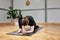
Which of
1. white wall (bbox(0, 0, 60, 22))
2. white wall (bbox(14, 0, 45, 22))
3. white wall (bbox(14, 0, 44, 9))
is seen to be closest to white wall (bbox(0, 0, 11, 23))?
white wall (bbox(0, 0, 60, 22))

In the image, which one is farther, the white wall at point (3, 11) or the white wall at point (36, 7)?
the white wall at point (36, 7)

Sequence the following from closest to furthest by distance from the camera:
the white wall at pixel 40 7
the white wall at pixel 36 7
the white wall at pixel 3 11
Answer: the white wall at pixel 3 11 < the white wall at pixel 40 7 < the white wall at pixel 36 7

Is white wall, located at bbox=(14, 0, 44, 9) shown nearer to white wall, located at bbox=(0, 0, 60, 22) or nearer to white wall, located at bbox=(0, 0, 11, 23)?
white wall, located at bbox=(0, 0, 60, 22)

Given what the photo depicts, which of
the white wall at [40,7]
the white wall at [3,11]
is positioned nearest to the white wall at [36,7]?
the white wall at [40,7]

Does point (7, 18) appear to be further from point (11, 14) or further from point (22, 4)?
point (22, 4)

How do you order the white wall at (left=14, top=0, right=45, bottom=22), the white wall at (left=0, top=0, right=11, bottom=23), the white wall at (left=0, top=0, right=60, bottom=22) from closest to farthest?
the white wall at (left=0, top=0, right=11, bottom=23), the white wall at (left=0, top=0, right=60, bottom=22), the white wall at (left=14, top=0, right=45, bottom=22)

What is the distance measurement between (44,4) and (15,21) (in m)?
2.47

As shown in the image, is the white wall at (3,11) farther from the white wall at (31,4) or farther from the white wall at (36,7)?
the white wall at (36,7)

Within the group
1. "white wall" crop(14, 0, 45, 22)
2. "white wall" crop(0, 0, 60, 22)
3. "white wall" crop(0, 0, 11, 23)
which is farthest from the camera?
"white wall" crop(14, 0, 45, 22)

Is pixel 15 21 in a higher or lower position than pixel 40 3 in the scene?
lower

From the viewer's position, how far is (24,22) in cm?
272

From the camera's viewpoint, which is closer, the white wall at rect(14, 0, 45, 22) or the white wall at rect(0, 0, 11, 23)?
the white wall at rect(0, 0, 11, 23)

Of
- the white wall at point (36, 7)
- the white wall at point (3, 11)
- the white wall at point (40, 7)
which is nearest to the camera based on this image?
the white wall at point (3, 11)

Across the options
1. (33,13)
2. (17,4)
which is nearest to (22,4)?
(17,4)
